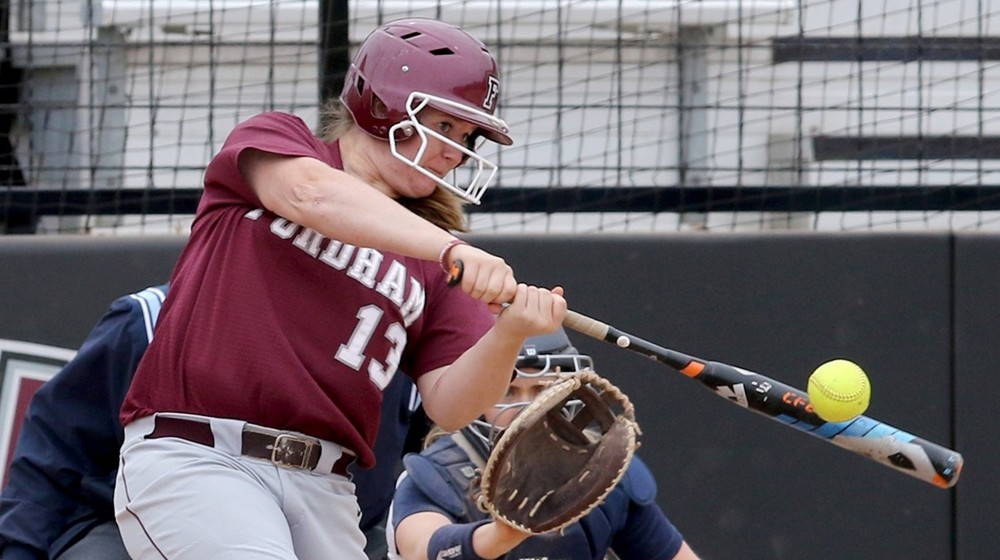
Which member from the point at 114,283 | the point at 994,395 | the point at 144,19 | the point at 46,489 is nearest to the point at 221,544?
the point at 46,489

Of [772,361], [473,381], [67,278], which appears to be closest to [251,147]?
[473,381]

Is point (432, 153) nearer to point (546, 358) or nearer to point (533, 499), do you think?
point (533, 499)

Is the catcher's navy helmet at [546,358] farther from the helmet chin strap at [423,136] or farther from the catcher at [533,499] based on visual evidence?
the helmet chin strap at [423,136]

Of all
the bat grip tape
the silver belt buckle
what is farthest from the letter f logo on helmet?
the bat grip tape

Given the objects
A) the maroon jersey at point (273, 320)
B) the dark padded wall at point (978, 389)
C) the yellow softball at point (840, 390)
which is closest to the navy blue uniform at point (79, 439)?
the maroon jersey at point (273, 320)

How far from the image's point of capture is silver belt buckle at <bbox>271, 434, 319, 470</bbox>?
7.77 feet

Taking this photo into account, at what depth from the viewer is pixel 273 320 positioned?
2377 mm

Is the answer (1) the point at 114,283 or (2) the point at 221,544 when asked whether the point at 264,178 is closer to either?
(2) the point at 221,544

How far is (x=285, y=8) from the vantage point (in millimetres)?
5047

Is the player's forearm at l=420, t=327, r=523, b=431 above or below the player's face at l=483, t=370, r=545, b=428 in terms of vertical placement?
above

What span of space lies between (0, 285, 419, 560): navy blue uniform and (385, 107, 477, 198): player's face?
30.2 inches

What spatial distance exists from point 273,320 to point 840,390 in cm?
104

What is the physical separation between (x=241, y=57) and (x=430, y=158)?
2682 mm

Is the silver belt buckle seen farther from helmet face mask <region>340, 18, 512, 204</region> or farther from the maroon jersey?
helmet face mask <region>340, 18, 512, 204</region>
